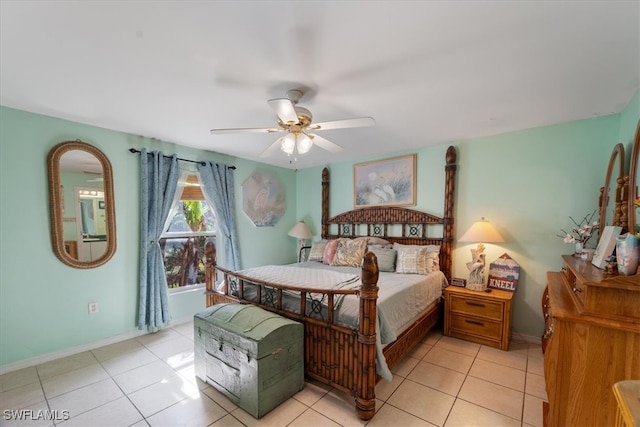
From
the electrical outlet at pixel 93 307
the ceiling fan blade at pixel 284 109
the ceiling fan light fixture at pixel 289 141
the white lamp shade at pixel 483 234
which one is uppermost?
the ceiling fan blade at pixel 284 109

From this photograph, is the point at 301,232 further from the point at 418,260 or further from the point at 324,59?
the point at 324,59

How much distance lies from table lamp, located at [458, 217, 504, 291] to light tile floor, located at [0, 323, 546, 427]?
0.69 metres

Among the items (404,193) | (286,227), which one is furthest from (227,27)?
(286,227)

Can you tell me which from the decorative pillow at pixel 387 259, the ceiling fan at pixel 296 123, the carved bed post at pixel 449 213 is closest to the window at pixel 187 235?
the ceiling fan at pixel 296 123

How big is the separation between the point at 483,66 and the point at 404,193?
2142mm

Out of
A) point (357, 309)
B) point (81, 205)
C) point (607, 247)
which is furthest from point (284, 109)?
point (81, 205)

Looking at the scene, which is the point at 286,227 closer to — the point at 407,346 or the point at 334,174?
the point at 334,174

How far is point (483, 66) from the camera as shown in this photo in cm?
169

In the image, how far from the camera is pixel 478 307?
2803 millimetres

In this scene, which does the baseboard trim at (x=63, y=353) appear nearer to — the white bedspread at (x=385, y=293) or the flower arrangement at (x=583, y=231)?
the white bedspread at (x=385, y=293)

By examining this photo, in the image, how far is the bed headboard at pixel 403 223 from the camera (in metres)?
3.29

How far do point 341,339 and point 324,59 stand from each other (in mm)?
1909

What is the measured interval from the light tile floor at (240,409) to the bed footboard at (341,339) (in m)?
0.18

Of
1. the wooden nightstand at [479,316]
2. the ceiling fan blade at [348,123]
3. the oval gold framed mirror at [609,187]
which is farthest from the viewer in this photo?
the wooden nightstand at [479,316]
